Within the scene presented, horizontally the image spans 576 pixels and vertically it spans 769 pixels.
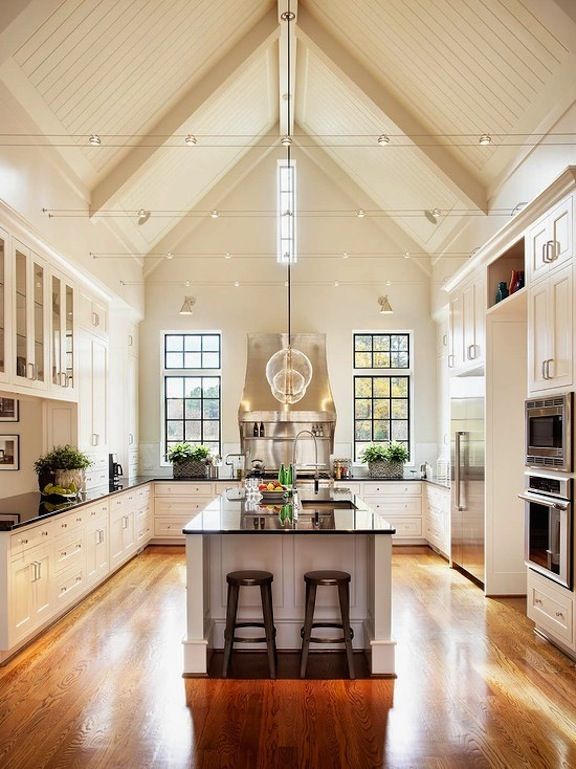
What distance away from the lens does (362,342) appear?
9867mm

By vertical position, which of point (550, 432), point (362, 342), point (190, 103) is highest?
point (190, 103)

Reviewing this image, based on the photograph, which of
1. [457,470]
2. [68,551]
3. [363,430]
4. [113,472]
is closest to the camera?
[68,551]

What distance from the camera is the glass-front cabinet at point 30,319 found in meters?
5.30

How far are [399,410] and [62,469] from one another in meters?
5.11

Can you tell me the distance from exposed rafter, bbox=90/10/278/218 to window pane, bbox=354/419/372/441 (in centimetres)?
462

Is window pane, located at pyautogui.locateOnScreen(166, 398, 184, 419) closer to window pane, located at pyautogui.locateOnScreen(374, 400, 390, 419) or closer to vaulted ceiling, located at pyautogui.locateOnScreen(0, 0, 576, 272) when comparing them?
vaulted ceiling, located at pyautogui.locateOnScreen(0, 0, 576, 272)

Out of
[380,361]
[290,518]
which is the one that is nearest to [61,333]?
[290,518]

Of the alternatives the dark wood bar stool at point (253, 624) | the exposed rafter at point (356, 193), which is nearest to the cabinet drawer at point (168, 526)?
the dark wood bar stool at point (253, 624)

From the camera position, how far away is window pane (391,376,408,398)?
9.88 metres

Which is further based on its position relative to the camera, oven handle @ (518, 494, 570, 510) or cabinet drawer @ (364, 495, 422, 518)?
cabinet drawer @ (364, 495, 422, 518)

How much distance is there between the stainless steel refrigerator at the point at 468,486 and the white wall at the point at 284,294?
7.86ft

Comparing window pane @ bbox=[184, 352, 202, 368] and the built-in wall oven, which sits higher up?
window pane @ bbox=[184, 352, 202, 368]

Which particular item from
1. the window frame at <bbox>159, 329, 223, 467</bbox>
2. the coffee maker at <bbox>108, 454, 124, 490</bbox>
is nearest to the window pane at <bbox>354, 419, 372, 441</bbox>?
the window frame at <bbox>159, 329, 223, 467</bbox>

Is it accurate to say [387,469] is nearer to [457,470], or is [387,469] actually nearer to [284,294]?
[457,470]
